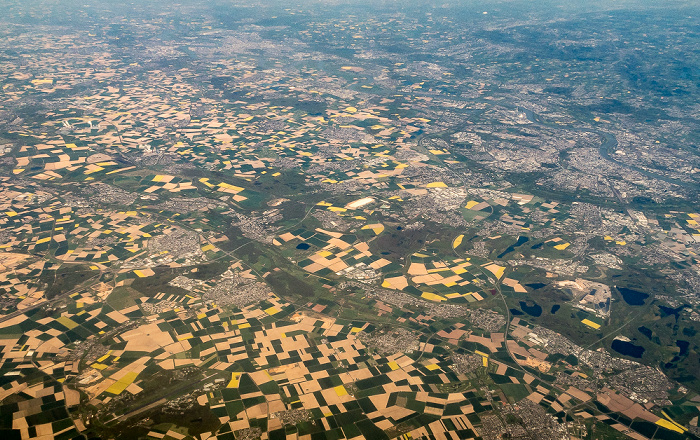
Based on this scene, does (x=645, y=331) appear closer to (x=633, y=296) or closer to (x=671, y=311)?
(x=671, y=311)

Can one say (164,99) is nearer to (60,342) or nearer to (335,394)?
(60,342)

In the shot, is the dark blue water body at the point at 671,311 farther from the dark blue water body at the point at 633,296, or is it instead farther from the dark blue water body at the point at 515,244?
the dark blue water body at the point at 515,244

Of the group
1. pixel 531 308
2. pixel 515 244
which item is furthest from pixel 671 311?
pixel 515 244

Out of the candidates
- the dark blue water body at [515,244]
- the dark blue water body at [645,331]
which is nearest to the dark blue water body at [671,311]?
the dark blue water body at [645,331]

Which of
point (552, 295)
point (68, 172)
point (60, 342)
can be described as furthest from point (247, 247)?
point (68, 172)

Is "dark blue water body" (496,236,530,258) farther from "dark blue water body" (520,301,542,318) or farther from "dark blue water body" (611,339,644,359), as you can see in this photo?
"dark blue water body" (611,339,644,359)
